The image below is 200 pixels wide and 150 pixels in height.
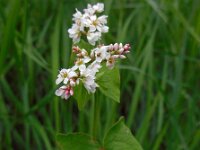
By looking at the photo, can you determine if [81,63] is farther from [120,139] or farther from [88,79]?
[120,139]

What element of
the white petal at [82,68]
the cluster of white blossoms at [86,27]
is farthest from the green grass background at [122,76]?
the white petal at [82,68]

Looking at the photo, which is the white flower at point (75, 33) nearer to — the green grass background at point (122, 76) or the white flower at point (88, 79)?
the white flower at point (88, 79)

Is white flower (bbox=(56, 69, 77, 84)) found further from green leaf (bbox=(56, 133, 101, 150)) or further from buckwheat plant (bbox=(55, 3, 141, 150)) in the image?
green leaf (bbox=(56, 133, 101, 150))

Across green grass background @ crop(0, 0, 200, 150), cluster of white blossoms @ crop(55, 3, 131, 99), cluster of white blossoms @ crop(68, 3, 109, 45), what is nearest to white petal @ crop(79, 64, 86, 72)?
cluster of white blossoms @ crop(55, 3, 131, 99)

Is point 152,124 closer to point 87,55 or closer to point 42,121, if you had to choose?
point 42,121

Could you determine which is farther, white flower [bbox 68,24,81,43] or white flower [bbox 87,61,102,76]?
white flower [bbox 68,24,81,43]

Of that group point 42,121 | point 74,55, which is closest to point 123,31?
point 42,121

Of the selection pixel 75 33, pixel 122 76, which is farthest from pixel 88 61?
pixel 122 76
